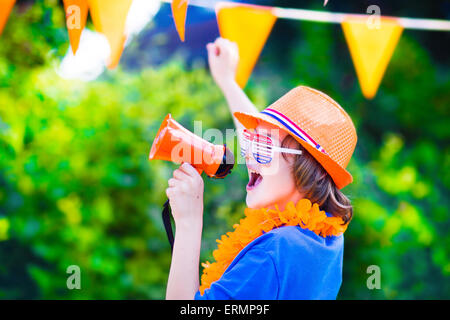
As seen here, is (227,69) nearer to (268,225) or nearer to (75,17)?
(75,17)

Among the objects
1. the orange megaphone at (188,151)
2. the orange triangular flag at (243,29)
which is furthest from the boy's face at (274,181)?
the orange triangular flag at (243,29)

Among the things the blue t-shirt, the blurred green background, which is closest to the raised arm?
the blue t-shirt

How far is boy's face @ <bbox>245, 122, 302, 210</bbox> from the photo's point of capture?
143cm

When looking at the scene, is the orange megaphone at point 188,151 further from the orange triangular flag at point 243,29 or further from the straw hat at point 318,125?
the orange triangular flag at point 243,29

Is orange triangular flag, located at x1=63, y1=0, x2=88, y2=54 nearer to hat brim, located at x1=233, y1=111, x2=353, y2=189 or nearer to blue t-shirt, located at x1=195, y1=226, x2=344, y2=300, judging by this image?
hat brim, located at x1=233, y1=111, x2=353, y2=189

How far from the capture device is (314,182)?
142 cm

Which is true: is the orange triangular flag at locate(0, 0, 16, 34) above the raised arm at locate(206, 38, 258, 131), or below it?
above

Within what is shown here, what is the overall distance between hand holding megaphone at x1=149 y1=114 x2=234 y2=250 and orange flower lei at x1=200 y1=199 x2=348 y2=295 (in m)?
0.16

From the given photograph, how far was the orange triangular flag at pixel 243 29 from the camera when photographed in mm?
2029

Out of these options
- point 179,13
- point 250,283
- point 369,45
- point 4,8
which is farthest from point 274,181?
point 4,8

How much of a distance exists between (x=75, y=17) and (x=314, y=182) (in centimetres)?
100

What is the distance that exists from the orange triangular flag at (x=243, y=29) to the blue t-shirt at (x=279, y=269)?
2.95 feet

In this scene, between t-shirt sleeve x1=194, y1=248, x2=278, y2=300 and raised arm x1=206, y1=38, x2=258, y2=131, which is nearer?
t-shirt sleeve x1=194, y1=248, x2=278, y2=300
